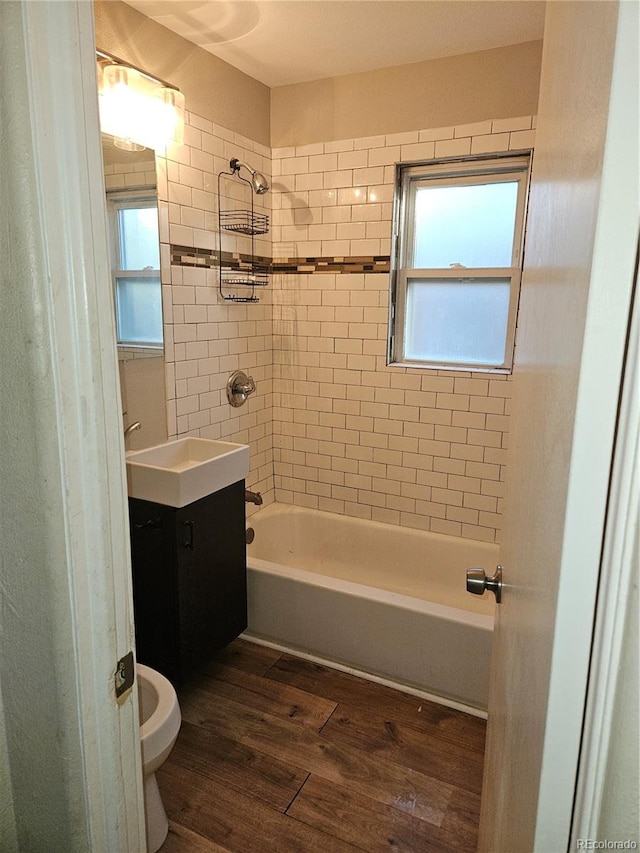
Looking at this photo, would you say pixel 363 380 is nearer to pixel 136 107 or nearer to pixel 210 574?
pixel 210 574

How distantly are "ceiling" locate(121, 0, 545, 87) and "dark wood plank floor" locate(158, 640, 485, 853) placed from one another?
2.78 metres

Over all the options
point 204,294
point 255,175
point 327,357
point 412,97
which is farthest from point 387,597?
point 412,97

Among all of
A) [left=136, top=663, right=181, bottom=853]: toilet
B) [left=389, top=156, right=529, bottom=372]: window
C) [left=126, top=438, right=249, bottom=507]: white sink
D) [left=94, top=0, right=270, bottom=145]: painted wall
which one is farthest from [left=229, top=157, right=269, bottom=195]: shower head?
[left=136, top=663, right=181, bottom=853]: toilet

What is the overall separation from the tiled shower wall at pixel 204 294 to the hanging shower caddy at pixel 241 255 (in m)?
0.03

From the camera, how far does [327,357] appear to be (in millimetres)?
3186

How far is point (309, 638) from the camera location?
255 centimetres

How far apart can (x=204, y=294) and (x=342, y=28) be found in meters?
1.30

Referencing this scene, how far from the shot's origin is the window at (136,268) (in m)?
2.24

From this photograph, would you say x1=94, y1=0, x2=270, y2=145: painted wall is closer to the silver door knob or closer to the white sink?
the white sink

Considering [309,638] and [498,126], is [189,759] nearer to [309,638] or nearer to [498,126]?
[309,638]

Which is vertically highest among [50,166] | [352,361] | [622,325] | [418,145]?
[418,145]

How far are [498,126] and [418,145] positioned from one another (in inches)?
15.2

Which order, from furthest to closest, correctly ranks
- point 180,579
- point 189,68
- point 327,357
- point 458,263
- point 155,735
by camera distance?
1. point 327,357
2. point 458,263
3. point 189,68
4. point 180,579
5. point 155,735

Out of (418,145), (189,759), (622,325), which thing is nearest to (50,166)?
(622,325)
